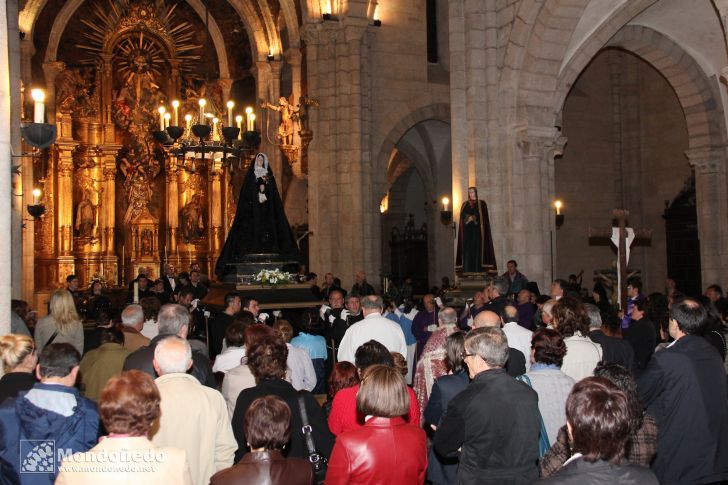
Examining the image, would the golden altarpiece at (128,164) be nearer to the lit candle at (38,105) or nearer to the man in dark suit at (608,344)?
the lit candle at (38,105)

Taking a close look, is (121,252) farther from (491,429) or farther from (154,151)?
(491,429)

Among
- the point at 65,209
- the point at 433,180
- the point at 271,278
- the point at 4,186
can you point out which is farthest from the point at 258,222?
the point at 65,209

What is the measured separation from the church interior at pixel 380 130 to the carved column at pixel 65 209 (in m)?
0.06

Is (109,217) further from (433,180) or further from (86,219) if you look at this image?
(433,180)

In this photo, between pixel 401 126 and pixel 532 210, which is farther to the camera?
pixel 401 126

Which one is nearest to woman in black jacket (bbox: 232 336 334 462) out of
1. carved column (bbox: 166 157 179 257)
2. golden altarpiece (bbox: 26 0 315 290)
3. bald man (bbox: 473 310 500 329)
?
bald man (bbox: 473 310 500 329)

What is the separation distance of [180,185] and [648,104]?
14800 millimetres

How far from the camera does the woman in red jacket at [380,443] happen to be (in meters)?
3.62

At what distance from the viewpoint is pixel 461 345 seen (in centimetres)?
487

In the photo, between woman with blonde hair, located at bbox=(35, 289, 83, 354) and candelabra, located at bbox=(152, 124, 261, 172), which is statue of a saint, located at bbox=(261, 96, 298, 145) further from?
woman with blonde hair, located at bbox=(35, 289, 83, 354)

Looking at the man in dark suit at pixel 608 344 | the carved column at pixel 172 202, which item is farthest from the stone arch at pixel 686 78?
the carved column at pixel 172 202

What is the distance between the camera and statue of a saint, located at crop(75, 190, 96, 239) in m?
24.0

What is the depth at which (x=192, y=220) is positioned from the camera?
999 inches

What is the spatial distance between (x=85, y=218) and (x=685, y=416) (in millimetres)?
22188
